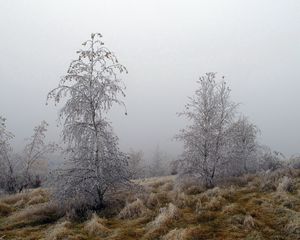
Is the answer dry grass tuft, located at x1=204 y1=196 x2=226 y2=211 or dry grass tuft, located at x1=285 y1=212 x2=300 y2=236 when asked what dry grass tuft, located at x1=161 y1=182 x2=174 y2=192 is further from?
dry grass tuft, located at x1=285 y1=212 x2=300 y2=236

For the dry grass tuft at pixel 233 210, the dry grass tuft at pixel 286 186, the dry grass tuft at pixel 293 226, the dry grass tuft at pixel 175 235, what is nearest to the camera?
the dry grass tuft at pixel 175 235

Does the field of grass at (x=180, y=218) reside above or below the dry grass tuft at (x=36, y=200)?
below

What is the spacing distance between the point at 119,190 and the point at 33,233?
5.95m

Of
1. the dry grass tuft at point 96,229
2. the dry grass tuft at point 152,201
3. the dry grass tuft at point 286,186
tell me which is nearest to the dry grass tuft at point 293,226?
the dry grass tuft at point 286,186

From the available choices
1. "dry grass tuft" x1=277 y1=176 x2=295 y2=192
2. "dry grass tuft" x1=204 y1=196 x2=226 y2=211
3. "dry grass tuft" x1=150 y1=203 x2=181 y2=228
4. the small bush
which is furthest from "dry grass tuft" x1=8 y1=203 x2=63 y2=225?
"dry grass tuft" x1=277 y1=176 x2=295 y2=192

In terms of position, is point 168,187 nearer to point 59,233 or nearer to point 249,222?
point 249,222

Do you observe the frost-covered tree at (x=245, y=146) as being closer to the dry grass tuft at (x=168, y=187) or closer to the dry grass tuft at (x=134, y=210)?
the dry grass tuft at (x=168, y=187)

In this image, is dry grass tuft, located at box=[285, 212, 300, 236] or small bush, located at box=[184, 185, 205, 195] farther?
small bush, located at box=[184, 185, 205, 195]

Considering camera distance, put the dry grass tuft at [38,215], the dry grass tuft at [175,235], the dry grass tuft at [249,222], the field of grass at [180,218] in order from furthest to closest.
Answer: the dry grass tuft at [38,215] < the dry grass tuft at [249,222] < the field of grass at [180,218] < the dry grass tuft at [175,235]

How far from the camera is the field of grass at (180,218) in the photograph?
520 inches

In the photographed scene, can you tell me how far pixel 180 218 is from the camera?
48.3ft

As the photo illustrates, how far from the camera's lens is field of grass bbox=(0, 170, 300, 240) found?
13.2 meters

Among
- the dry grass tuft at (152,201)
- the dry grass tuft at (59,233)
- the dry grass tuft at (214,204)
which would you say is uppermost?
the dry grass tuft at (152,201)

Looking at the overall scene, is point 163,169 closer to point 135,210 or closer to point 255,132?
point 255,132
